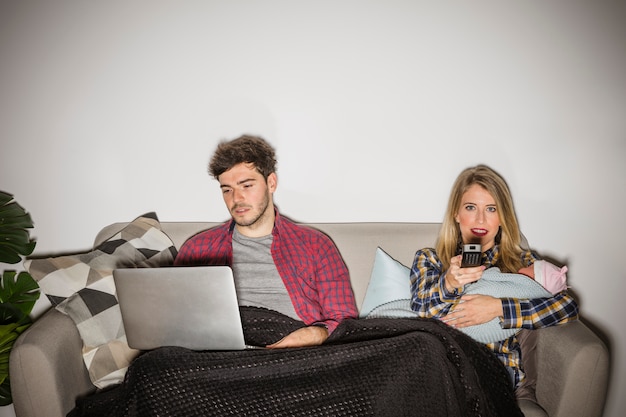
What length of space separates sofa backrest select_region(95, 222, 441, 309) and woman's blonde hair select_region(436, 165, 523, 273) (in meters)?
0.12

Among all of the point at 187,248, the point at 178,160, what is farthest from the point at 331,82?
the point at 187,248

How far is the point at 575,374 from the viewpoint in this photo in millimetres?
1261

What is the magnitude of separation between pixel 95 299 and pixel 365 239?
101 cm

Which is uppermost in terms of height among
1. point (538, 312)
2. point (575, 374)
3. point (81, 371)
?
point (538, 312)

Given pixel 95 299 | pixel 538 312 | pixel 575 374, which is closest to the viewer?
pixel 575 374

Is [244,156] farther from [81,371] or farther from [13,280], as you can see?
[13,280]

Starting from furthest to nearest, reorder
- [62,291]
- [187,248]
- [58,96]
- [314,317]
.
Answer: [58,96], [187,248], [314,317], [62,291]

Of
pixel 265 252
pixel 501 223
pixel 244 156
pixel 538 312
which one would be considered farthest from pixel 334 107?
pixel 538 312

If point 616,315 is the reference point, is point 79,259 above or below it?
above

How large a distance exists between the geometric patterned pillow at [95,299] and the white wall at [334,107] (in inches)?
15.2

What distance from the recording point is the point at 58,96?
1852 mm

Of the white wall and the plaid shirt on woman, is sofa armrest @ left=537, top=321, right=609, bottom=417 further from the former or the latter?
the white wall

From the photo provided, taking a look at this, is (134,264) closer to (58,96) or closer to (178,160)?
(178,160)

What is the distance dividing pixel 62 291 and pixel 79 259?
0.43ft
